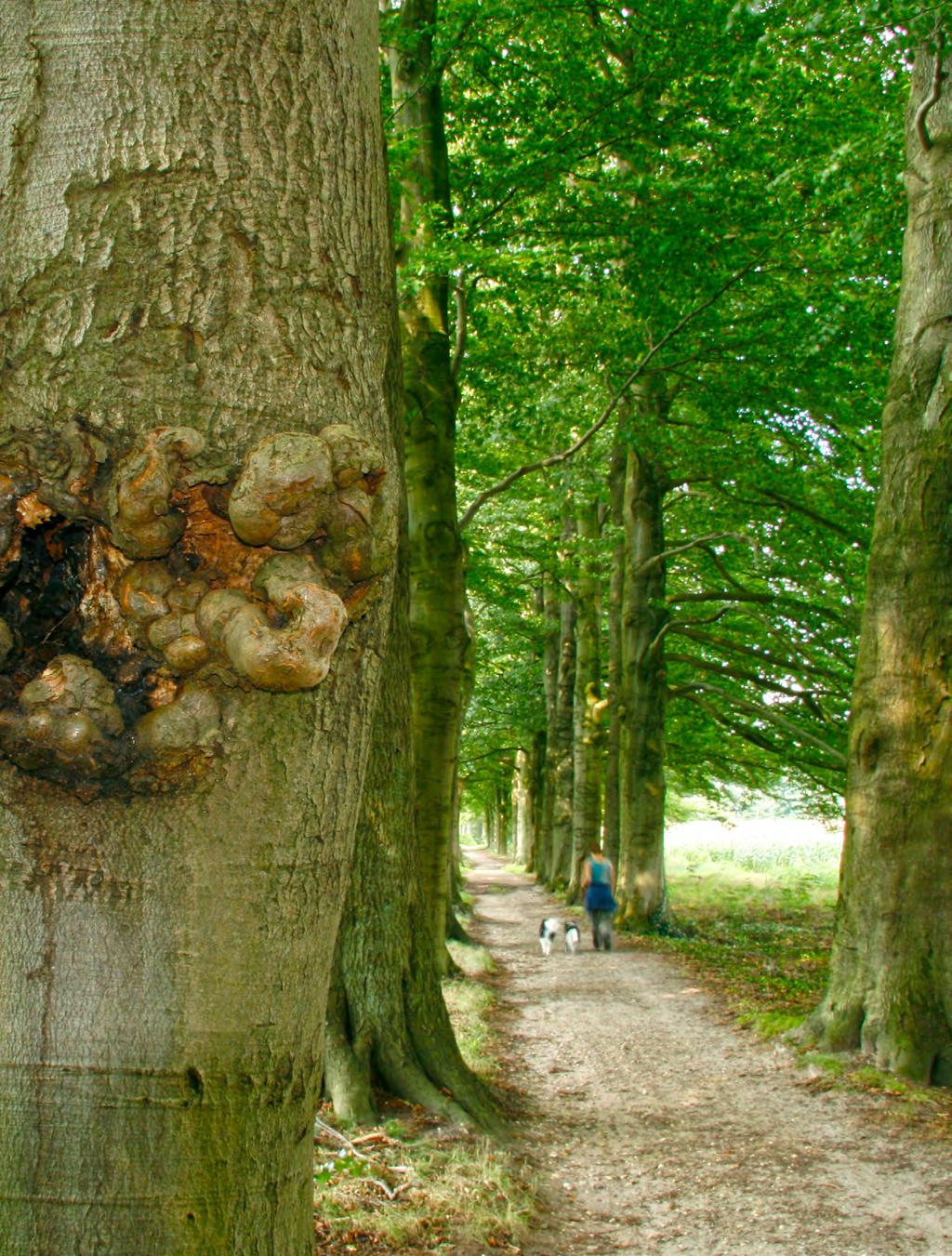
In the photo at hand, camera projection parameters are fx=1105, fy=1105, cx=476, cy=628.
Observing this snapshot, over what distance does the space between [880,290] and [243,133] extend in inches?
417

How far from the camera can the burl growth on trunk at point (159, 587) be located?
1826 mm

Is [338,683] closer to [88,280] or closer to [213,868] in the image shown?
[213,868]

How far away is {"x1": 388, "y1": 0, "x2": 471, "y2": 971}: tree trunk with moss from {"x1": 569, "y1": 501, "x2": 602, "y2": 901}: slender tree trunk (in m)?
12.2

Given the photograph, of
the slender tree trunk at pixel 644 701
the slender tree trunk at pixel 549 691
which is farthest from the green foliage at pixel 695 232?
the slender tree trunk at pixel 549 691

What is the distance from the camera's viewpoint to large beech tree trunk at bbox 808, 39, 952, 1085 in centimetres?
822

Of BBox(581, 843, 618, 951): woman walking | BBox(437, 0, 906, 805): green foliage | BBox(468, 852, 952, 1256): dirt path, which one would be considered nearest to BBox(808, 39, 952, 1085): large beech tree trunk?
BBox(468, 852, 952, 1256): dirt path

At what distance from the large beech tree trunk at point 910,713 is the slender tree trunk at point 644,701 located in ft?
29.7

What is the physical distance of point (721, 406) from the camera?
13992 millimetres

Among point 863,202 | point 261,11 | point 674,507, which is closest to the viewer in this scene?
point 261,11

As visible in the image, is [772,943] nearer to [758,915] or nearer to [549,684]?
[758,915]

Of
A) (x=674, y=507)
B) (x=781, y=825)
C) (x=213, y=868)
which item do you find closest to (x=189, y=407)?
(x=213, y=868)

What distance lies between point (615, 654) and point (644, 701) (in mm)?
3011

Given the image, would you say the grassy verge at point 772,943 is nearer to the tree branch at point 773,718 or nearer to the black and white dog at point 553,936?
the black and white dog at point 553,936

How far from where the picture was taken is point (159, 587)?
75.8 inches
